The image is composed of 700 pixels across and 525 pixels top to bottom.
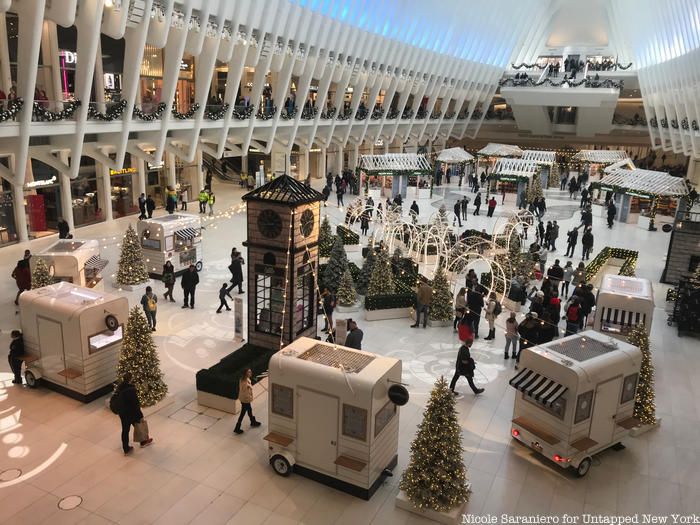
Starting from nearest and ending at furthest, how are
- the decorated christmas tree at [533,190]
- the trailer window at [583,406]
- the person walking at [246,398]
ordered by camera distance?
the trailer window at [583,406] < the person walking at [246,398] < the decorated christmas tree at [533,190]

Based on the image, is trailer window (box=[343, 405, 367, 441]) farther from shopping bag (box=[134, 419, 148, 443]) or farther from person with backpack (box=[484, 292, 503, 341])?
person with backpack (box=[484, 292, 503, 341])

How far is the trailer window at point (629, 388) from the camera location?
916 centimetres

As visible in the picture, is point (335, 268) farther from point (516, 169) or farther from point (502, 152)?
point (502, 152)

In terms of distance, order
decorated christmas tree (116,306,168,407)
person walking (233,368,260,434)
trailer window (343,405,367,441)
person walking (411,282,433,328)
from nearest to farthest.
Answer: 1. trailer window (343,405,367,441)
2. person walking (233,368,260,434)
3. decorated christmas tree (116,306,168,407)
4. person walking (411,282,433,328)

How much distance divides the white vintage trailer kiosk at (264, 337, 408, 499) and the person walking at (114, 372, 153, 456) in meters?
2.11

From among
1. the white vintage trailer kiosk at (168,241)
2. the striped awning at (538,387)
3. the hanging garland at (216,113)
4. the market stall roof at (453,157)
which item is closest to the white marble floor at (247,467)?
the striped awning at (538,387)

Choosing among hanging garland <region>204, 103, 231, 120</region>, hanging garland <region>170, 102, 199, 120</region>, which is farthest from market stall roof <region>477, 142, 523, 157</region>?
hanging garland <region>170, 102, 199, 120</region>

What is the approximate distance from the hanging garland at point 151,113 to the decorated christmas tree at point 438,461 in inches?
724

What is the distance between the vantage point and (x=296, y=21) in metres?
27.2

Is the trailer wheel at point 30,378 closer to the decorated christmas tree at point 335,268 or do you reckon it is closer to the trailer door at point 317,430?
the trailer door at point 317,430

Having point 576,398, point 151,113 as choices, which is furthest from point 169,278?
point 576,398

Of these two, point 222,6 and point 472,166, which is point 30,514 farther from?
point 472,166

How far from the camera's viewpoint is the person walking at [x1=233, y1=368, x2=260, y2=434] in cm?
946

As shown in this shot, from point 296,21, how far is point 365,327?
18.0 meters
